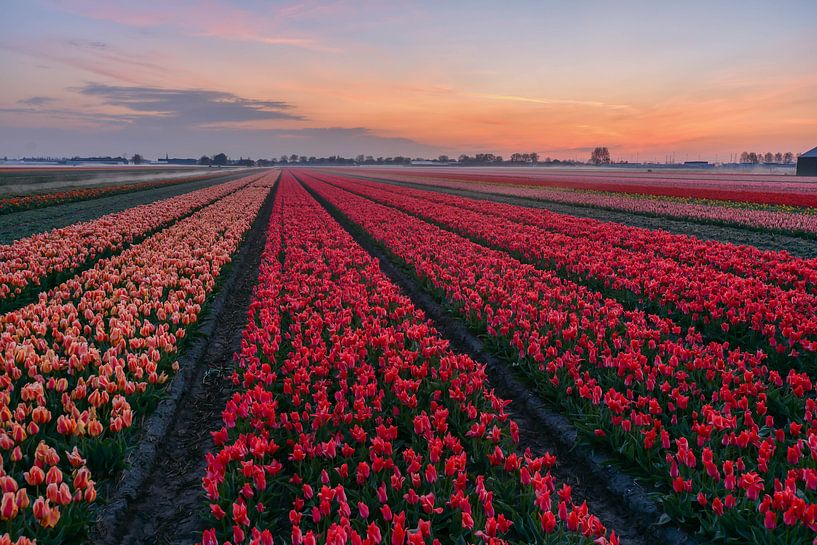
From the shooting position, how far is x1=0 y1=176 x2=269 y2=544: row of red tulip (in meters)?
3.57

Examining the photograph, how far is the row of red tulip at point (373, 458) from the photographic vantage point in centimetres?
343

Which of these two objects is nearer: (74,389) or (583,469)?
(583,469)

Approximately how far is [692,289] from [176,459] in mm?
8721

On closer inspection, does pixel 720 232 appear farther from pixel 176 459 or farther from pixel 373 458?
pixel 176 459

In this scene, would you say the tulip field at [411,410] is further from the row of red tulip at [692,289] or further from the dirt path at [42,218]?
the dirt path at [42,218]

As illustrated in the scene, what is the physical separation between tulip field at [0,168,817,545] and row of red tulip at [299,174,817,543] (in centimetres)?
3

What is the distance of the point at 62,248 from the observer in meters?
12.1

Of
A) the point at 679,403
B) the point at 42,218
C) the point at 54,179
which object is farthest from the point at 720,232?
the point at 54,179

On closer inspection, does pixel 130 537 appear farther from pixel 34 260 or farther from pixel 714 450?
pixel 34 260

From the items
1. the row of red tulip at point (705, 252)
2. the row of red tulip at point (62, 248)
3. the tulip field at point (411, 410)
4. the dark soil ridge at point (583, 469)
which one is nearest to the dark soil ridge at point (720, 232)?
the row of red tulip at point (705, 252)

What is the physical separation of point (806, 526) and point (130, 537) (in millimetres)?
5012

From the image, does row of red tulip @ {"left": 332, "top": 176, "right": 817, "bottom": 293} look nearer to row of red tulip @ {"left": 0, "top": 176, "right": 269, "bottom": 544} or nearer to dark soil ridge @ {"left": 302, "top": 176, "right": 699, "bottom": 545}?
dark soil ridge @ {"left": 302, "top": 176, "right": 699, "bottom": 545}

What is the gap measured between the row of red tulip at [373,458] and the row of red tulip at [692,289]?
3975mm

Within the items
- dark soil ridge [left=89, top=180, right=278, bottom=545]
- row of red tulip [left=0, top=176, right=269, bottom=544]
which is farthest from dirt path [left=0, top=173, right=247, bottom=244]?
dark soil ridge [left=89, top=180, right=278, bottom=545]
